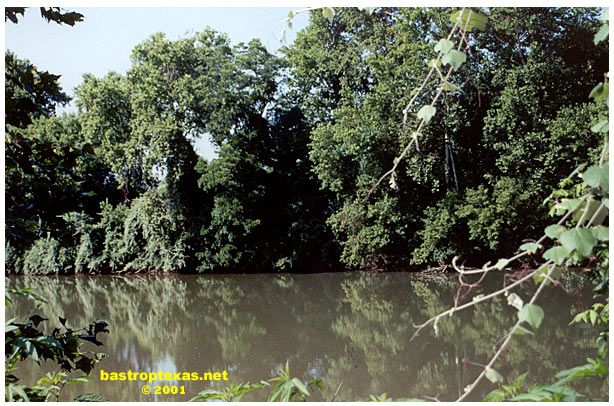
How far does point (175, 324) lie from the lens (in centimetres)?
640

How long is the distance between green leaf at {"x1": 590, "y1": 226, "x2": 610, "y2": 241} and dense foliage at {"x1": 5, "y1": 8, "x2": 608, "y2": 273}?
726cm

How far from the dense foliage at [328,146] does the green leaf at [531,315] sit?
23.9 feet

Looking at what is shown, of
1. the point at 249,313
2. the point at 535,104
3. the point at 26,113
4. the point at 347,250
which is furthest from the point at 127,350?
the point at 535,104

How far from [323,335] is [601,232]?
507 cm

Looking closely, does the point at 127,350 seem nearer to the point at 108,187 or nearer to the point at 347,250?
the point at 347,250

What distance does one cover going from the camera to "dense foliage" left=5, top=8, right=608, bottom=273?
8.57m

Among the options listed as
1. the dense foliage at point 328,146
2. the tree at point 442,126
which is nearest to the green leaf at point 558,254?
the dense foliage at point 328,146

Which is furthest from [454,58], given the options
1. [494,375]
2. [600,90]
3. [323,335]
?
[323,335]

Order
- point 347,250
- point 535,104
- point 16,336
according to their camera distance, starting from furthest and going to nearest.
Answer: point 347,250 → point 535,104 → point 16,336

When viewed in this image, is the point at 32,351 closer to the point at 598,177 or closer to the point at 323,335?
the point at 598,177

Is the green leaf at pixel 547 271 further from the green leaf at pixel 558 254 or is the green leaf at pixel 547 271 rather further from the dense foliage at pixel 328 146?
the dense foliage at pixel 328 146

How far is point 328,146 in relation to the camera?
966cm

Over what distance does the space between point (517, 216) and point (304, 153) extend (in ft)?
13.8

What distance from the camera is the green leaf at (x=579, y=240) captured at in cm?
65
